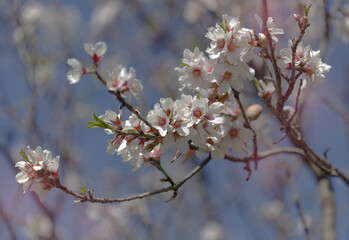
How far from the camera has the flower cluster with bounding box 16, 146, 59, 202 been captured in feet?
4.89

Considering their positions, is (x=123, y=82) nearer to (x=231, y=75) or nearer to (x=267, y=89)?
(x=231, y=75)

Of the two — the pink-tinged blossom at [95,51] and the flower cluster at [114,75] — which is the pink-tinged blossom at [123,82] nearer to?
the flower cluster at [114,75]

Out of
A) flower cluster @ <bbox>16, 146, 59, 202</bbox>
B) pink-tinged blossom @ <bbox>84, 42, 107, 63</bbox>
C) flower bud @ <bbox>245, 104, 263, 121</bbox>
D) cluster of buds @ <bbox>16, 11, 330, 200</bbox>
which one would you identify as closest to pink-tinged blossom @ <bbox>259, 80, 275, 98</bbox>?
flower bud @ <bbox>245, 104, 263, 121</bbox>

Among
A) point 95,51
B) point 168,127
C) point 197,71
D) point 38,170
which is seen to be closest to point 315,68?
point 197,71

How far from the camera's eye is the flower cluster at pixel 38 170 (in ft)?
4.89

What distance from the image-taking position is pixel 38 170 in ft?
4.87

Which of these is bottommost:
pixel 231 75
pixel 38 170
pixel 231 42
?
pixel 38 170

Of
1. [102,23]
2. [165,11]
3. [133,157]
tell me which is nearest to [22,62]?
[133,157]

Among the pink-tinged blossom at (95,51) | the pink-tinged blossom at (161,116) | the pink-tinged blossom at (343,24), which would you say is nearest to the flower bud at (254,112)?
the pink-tinged blossom at (161,116)

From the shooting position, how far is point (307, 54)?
1.47m

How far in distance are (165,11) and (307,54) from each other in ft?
17.1

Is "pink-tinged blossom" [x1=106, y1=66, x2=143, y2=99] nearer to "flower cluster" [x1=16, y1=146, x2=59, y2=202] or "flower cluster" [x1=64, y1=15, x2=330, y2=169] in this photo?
"flower cluster" [x1=64, y1=15, x2=330, y2=169]

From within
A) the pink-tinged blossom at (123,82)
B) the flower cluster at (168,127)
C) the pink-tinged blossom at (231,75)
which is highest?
the pink-tinged blossom at (231,75)

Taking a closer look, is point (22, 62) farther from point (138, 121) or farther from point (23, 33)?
point (138, 121)
